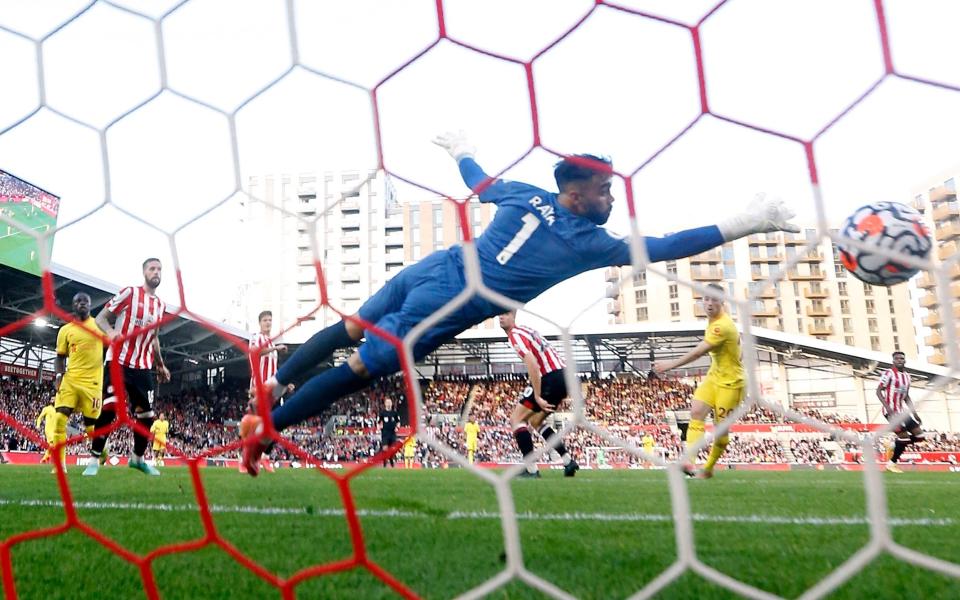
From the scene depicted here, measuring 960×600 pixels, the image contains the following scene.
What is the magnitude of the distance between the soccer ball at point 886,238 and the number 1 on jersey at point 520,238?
686 millimetres

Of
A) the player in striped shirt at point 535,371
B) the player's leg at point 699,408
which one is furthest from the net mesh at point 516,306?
the player's leg at point 699,408

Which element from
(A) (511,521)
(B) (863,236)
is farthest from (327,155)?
(B) (863,236)

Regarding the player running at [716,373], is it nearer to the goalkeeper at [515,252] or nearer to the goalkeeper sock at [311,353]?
the goalkeeper at [515,252]

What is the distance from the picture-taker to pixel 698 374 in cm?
345

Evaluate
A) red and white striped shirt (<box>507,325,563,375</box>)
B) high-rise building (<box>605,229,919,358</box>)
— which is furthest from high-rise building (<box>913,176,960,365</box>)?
red and white striped shirt (<box>507,325,563,375</box>)

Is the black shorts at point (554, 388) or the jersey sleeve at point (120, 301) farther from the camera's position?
the jersey sleeve at point (120, 301)

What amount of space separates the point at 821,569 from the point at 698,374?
6.68 feet

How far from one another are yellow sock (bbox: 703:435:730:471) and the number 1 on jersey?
258 centimetres

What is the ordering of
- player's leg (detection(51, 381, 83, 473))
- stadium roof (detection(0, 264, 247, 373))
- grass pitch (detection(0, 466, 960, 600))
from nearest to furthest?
grass pitch (detection(0, 466, 960, 600)) < stadium roof (detection(0, 264, 247, 373)) < player's leg (detection(51, 381, 83, 473))

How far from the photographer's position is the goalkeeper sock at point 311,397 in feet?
6.52

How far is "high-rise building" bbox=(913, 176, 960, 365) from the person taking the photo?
99 centimetres

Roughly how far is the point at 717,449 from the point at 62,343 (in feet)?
12.6

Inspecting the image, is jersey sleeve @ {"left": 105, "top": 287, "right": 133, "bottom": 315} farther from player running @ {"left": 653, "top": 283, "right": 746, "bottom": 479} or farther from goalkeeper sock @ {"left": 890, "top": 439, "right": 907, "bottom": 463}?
goalkeeper sock @ {"left": 890, "top": 439, "right": 907, "bottom": 463}

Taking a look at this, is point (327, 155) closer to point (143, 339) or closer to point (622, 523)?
point (622, 523)
